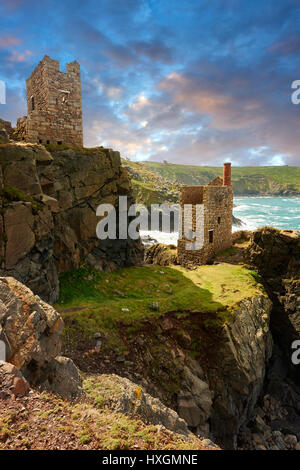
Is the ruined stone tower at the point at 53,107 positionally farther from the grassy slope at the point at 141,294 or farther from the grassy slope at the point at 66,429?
the grassy slope at the point at 66,429

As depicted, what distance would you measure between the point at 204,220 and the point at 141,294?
A: 10655mm

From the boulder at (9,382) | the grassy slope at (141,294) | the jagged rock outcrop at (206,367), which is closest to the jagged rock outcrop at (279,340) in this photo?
the jagged rock outcrop at (206,367)

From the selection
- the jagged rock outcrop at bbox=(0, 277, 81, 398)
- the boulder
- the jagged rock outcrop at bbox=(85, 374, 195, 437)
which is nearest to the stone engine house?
the jagged rock outcrop at bbox=(85, 374, 195, 437)

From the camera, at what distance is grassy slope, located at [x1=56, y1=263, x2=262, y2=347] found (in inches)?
553

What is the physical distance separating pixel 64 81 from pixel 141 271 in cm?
1639

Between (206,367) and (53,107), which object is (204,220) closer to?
(206,367)

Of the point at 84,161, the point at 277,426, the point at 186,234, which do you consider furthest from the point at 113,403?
the point at 186,234

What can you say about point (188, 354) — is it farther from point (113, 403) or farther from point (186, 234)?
point (186, 234)

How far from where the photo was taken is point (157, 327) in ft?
48.4

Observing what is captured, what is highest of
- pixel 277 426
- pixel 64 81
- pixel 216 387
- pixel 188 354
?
pixel 64 81

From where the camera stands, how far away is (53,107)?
1930 cm

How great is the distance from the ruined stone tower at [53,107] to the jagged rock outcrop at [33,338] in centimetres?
1586

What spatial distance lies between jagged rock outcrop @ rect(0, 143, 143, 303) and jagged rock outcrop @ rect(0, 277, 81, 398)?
657cm

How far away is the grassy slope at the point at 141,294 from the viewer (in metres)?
14.0
